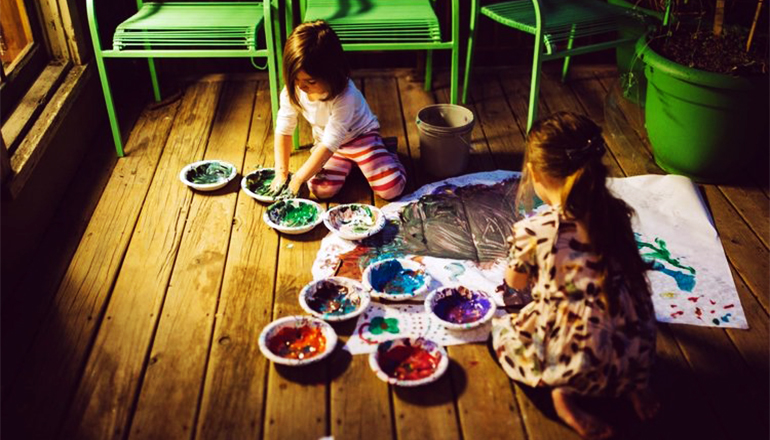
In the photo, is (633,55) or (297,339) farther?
(633,55)

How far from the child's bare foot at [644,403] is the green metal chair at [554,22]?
1.24m

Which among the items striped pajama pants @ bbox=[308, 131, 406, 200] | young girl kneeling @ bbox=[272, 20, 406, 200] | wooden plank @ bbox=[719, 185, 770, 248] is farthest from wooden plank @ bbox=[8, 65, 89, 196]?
wooden plank @ bbox=[719, 185, 770, 248]

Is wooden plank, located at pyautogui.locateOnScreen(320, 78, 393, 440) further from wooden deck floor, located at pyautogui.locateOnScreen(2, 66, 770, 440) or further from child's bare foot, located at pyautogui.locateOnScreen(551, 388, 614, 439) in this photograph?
child's bare foot, located at pyautogui.locateOnScreen(551, 388, 614, 439)

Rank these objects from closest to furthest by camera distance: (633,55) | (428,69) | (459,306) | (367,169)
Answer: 1. (459,306)
2. (367,169)
3. (633,55)
4. (428,69)

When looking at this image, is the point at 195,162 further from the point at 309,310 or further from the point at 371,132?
the point at 309,310

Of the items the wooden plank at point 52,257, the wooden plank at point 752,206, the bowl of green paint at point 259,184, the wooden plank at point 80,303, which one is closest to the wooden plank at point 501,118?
the wooden plank at point 752,206

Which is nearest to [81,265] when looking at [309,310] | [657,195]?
[309,310]

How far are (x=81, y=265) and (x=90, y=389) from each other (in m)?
0.52

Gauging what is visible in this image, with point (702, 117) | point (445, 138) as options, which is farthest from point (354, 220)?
point (702, 117)

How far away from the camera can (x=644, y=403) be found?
1.61m

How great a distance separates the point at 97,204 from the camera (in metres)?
2.41

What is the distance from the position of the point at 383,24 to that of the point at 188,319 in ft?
4.30

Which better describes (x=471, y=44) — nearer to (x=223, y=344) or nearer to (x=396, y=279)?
(x=396, y=279)

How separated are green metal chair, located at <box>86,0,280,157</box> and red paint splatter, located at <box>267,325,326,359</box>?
40.7 inches
